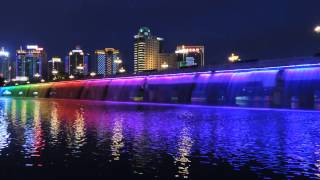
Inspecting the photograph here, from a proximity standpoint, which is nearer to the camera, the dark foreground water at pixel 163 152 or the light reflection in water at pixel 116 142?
the dark foreground water at pixel 163 152

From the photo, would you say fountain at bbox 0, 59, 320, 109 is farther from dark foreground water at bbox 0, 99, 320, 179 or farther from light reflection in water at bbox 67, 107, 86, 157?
light reflection in water at bbox 67, 107, 86, 157

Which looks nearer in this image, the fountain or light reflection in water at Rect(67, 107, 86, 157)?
light reflection in water at Rect(67, 107, 86, 157)

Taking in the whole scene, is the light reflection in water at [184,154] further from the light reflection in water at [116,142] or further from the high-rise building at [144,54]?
the high-rise building at [144,54]

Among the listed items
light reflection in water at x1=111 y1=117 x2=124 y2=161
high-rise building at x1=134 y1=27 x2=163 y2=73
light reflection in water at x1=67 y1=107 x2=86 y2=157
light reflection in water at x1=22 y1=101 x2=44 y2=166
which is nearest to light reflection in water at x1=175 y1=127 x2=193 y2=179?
light reflection in water at x1=111 y1=117 x2=124 y2=161

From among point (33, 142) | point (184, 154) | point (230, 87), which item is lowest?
point (184, 154)

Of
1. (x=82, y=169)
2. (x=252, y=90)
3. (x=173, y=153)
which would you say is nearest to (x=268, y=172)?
(x=173, y=153)

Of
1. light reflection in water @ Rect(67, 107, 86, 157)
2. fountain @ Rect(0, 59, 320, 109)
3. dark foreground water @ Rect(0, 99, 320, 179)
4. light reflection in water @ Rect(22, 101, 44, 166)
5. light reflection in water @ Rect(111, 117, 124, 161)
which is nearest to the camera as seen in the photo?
dark foreground water @ Rect(0, 99, 320, 179)

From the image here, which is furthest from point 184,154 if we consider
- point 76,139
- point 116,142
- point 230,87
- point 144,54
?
point 144,54

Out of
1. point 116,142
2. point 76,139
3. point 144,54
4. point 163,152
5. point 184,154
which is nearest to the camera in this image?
point 184,154

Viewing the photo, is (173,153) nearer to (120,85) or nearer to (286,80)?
(286,80)

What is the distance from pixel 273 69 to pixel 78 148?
145 ft

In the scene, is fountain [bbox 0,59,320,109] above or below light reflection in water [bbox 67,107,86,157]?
above

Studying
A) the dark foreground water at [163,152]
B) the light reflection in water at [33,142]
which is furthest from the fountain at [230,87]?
the light reflection in water at [33,142]

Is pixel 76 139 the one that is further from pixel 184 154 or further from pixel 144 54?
pixel 144 54
